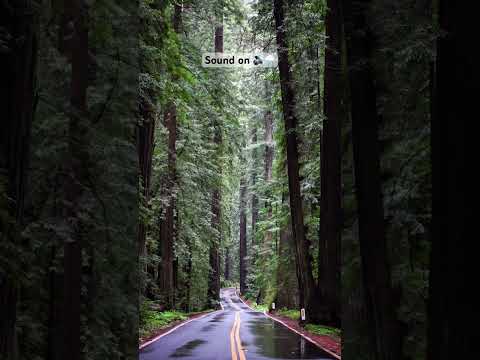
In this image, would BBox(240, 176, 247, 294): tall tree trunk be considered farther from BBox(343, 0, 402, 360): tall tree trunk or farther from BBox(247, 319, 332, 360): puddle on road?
BBox(343, 0, 402, 360): tall tree trunk

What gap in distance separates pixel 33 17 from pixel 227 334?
638 inches

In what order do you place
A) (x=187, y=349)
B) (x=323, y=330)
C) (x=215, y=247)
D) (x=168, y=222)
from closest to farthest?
(x=187, y=349) < (x=323, y=330) < (x=168, y=222) < (x=215, y=247)

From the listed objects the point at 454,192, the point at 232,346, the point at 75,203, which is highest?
the point at 75,203

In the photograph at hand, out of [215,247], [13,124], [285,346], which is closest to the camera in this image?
[13,124]

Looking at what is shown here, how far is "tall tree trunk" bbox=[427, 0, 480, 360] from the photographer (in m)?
4.50

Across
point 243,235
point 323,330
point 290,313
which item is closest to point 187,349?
point 323,330

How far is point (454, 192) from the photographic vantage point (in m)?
4.65

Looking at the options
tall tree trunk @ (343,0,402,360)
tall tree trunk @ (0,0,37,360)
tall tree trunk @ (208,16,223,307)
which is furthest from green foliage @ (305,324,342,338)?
tall tree trunk @ (208,16,223,307)

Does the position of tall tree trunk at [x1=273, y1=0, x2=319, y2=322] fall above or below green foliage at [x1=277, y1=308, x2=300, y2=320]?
above

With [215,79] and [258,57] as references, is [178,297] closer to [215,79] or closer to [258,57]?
[215,79]

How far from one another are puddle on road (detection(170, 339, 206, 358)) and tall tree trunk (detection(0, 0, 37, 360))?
935 centimetres

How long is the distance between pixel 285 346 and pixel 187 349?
2.72 m

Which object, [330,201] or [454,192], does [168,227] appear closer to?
[330,201]

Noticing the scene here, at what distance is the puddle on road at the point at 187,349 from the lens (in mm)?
12914
